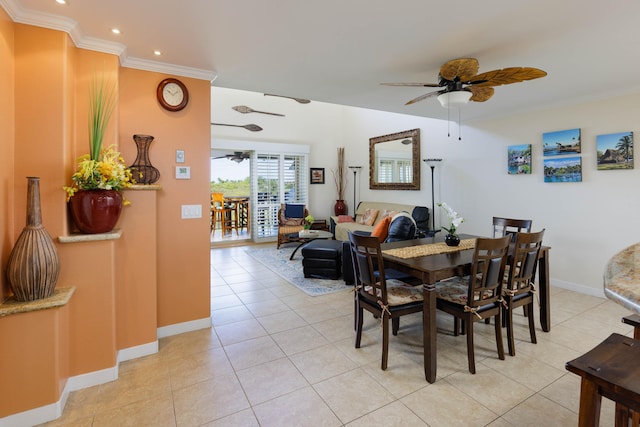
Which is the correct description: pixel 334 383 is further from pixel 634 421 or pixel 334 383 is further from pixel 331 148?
pixel 331 148

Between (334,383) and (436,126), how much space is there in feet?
16.3

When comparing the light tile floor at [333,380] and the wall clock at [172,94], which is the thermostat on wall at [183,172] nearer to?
the wall clock at [172,94]

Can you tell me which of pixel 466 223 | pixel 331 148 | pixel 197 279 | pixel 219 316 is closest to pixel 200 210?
pixel 197 279

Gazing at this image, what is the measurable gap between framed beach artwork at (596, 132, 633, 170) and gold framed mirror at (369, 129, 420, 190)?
2.78 meters

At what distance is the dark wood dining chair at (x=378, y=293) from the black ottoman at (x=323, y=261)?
1870 mm

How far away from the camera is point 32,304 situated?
1.78 meters

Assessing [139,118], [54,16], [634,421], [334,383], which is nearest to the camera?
[634,421]

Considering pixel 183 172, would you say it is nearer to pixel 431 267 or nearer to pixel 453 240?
pixel 431 267

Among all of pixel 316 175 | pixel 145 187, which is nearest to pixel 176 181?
pixel 145 187

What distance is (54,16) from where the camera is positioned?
193 cm

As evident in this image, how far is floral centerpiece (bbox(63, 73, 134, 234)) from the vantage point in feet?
6.81

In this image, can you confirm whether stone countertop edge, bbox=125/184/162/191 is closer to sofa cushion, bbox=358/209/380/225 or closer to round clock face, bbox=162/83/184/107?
round clock face, bbox=162/83/184/107

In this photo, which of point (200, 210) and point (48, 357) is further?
point (200, 210)

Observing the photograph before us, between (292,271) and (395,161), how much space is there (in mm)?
3372
